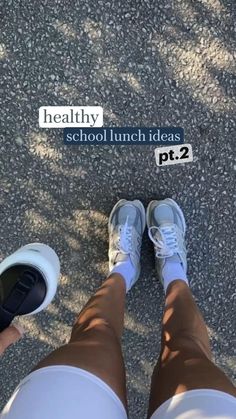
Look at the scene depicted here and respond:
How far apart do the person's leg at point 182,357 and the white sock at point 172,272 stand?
0.11 feet

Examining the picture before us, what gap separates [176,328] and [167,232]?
0.44 meters

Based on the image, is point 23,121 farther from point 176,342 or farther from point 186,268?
point 176,342

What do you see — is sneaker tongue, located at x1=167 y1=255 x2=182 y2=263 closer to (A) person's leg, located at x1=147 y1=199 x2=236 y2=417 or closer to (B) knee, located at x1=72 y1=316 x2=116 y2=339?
(A) person's leg, located at x1=147 y1=199 x2=236 y2=417

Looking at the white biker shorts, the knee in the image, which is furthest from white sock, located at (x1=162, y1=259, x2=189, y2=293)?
the white biker shorts

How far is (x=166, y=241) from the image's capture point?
1.88 meters

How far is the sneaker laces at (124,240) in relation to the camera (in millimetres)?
1874

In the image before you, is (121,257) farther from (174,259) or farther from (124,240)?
(174,259)

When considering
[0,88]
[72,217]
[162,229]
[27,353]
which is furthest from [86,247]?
[0,88]

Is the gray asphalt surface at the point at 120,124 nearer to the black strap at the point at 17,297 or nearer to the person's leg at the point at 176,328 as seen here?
the person's leg at the point at 176,328

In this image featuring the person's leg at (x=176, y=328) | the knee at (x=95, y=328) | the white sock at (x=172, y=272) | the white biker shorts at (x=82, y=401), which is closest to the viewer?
the white biker shorts at (x=82, y=401)

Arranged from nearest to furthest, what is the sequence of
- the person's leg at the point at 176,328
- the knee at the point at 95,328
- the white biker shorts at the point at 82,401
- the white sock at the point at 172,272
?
the white biker shorts at the point at 82,401
the person's leg at the point at 176,328
the knee at the point at 95,328
the white sock at the point at 172,272

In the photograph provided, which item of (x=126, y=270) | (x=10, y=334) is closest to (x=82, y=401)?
(x=10, y=334)

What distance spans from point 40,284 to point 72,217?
34cm

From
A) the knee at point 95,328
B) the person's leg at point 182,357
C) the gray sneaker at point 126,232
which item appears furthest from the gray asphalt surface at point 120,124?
the knee at point 95,328
